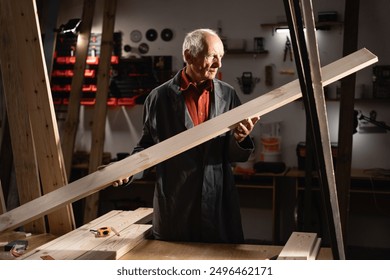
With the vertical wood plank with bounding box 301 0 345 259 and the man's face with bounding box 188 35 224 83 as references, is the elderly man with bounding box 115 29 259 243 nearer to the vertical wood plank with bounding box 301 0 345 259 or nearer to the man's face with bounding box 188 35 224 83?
the man's face with bounding box 188 35 224 83

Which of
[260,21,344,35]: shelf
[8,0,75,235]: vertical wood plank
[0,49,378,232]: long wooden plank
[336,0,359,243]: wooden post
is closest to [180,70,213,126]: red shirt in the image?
[0,49,378,232]: long wooden plank

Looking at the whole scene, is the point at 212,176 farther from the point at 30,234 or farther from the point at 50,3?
the point at 50,3

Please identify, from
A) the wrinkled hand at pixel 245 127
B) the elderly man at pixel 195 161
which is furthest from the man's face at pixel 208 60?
the wrinkled hand at pixel 245 127

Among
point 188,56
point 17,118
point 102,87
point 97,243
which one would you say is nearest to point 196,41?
point 188,56

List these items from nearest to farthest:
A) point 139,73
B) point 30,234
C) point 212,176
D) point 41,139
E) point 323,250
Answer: point 323,250, point 212,176, point 41,139, point 30,234, point 139,73

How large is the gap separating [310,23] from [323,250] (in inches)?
34.8

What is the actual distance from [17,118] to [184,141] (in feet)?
3.93

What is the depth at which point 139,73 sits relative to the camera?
6.30 meters

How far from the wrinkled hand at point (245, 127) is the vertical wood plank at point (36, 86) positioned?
892mm

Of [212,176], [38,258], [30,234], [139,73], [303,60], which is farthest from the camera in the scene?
[139,73]

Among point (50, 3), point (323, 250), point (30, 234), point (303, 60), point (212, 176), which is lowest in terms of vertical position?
point (30, 234)

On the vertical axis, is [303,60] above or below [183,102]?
above

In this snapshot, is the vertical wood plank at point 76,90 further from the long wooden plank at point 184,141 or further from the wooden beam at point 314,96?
the wooden beam at point 314,96
